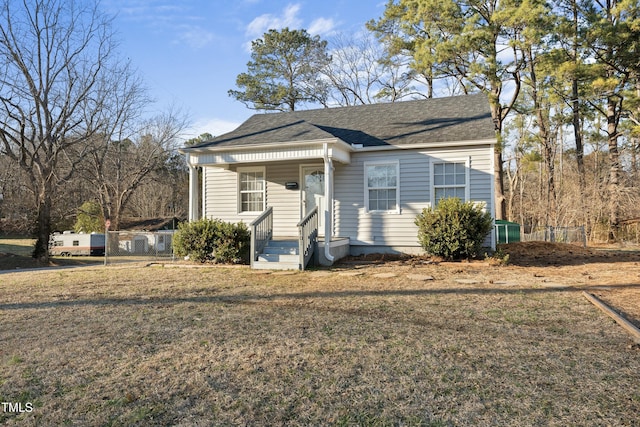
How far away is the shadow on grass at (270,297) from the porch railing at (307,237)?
271 cm

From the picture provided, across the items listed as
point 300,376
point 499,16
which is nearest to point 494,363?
point 300,376

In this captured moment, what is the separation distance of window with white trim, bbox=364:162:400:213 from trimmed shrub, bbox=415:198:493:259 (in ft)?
4.72

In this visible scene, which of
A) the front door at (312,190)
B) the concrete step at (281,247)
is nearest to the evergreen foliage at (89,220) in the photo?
the front door at (312,190)

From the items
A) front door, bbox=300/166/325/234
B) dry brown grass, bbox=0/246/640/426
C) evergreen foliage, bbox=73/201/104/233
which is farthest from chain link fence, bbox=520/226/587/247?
evergreen foliage, bbox=73/201/104/233

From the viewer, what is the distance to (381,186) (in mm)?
11383

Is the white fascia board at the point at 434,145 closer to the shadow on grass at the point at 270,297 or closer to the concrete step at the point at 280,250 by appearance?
the concrete step at the point at 280,250

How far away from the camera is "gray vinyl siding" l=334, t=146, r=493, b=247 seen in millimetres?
10617

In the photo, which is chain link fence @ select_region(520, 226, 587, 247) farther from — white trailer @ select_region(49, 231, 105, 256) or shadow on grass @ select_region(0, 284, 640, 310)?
white trailer @ select_region(49, 231, 105, 256)

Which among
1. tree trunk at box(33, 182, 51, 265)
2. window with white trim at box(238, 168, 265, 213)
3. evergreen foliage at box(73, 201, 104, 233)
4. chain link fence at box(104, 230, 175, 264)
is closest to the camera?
window with white trim at box(238, 168, 265, 213)

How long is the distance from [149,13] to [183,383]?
37.5ft

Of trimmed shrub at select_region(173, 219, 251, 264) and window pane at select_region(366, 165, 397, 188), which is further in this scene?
window pane at select_region(366, 165, 397, 188)

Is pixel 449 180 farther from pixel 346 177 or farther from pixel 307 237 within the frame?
pixel 307 237

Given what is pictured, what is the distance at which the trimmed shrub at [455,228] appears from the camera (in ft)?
31.7

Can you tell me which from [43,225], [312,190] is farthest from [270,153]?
[43,225]
